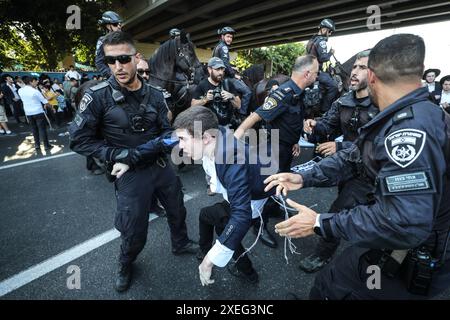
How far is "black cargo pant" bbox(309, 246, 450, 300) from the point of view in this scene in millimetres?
1332

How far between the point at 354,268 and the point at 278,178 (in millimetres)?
686

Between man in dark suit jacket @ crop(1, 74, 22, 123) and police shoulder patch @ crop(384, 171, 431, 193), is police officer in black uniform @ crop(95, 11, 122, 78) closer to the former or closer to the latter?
police shoulder patch @ crop(384, 171, 431, 193)

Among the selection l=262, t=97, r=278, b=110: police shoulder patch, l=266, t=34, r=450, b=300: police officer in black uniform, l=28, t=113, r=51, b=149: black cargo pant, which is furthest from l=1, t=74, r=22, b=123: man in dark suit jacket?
l=266, t=34, r=450, b=300: police officer in black uniform

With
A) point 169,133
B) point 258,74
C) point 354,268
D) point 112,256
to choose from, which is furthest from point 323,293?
point 258,74

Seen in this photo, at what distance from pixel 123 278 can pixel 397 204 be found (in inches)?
86.2

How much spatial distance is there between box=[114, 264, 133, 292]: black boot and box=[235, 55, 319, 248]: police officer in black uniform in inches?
53.1

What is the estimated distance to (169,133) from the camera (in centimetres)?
234

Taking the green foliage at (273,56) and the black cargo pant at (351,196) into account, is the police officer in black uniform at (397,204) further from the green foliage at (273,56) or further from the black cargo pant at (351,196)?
the green foliage at (273,56)

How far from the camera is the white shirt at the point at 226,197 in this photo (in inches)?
63.6

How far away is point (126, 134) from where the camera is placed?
7.08 feet

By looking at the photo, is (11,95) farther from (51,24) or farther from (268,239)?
(268,239)

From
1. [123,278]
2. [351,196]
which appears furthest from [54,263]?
[351,196]

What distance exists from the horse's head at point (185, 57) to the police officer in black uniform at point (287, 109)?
261cm
